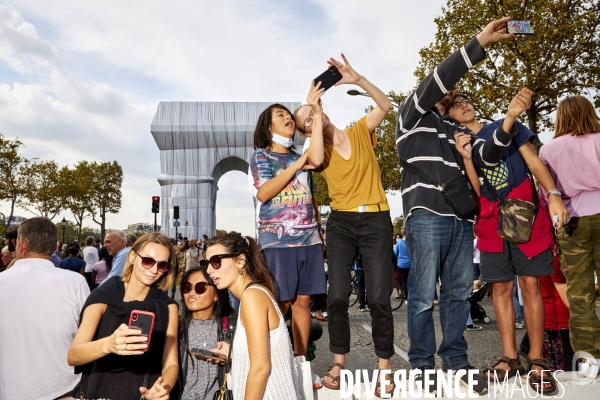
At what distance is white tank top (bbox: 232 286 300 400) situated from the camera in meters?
2.08

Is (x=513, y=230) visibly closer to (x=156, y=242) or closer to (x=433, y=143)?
(x=433, y=143)

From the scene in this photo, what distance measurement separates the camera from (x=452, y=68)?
8.66 ft

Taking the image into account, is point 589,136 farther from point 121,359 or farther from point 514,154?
point 121,359

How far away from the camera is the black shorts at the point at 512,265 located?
2.99m

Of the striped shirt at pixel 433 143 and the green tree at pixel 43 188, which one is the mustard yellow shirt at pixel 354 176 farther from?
the green tree at pixel 43 188

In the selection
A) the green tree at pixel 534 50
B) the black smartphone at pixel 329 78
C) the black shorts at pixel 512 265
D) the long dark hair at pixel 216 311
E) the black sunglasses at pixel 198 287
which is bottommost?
the long dark hair at pixel 216 311

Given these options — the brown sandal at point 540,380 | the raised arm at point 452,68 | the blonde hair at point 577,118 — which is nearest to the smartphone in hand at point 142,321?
the raised arm at point 452,68

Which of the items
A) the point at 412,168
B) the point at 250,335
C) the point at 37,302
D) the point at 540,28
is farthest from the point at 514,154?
the point at 540,28

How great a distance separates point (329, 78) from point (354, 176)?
25.0 inches

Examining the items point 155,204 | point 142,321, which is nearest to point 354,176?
Result: point 142,321

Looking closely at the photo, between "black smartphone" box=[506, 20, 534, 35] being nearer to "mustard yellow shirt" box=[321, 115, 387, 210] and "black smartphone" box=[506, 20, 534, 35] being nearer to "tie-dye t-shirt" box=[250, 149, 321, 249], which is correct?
"mustard yellow shirt" box=[321, 115, 387, 210]

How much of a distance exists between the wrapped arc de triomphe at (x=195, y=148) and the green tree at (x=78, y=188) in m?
13.3

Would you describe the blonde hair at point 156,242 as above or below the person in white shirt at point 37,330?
above

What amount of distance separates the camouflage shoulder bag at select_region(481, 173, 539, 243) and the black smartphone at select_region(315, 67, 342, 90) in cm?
134
